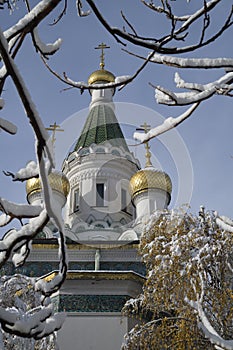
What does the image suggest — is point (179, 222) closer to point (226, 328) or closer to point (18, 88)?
point (226, 328)

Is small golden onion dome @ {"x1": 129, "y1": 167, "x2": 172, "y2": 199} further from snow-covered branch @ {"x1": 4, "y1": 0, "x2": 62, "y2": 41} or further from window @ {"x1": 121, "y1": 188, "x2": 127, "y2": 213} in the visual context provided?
snow-covered branch @ {"x1": 4, "y1": 0, "x2": 62, "y2": 41}

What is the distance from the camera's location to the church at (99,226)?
1057 centimetres

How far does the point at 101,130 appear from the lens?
20938 millimetres

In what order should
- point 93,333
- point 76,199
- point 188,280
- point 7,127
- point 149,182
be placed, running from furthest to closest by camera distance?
point 76,199, point 149,182, point 93,333, point 188,280, point 7,127

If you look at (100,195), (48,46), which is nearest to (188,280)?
(48,46)

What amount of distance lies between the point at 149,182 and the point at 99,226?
87.2 inches

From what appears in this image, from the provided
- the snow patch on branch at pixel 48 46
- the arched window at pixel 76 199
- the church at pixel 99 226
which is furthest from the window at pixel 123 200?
the snow patch on branch at pixel 48 46

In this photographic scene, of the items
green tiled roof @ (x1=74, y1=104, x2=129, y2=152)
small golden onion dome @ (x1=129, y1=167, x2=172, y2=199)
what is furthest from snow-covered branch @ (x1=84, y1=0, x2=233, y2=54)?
green tiled roof @ (x1=74, y1=104, x2=129, y2=152)

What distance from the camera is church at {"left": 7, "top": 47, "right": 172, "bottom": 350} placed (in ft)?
34.7

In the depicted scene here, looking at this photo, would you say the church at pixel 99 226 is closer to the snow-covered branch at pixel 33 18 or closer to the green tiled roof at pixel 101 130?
the green tiled roof at pixel 101 130

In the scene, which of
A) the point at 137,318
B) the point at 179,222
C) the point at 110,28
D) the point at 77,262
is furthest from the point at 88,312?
the point at 110,28

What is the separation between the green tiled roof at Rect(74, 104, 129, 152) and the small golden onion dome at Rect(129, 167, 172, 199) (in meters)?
3.24

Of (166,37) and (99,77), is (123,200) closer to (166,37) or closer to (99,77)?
(99,77)

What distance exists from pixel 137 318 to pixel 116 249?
10.9 ft
